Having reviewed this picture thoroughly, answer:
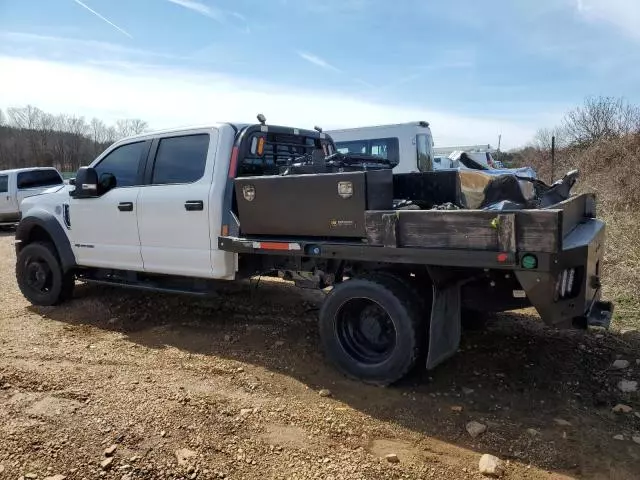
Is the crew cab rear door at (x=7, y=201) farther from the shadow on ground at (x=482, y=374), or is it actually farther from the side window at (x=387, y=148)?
the shadow on ground at (x=482, y=374)

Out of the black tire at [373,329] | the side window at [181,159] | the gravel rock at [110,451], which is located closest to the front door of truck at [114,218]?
the side window at [181,159]

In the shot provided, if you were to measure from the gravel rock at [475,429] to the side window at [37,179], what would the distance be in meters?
16.2

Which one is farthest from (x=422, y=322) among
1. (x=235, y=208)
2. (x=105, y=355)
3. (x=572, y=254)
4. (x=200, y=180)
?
A: (x=105, y=355)

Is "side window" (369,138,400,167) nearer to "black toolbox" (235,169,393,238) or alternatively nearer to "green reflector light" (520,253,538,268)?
"black toolbox" (235,169,393,238)

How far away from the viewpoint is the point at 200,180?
16.4 feet

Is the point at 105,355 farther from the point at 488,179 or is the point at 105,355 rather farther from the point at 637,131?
the point at 637,131

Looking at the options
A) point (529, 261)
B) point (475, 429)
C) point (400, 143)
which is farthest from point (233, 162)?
point (400, 143)

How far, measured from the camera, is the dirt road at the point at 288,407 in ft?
10.0

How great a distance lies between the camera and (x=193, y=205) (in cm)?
498

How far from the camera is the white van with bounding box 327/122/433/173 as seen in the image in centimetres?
1295

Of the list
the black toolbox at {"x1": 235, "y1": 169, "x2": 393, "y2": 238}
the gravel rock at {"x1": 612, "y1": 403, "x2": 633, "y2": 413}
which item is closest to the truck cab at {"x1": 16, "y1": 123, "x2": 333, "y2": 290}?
the black toolbox at {"x1": 235, "y1": 169, "x2": 393, "y2": 238}

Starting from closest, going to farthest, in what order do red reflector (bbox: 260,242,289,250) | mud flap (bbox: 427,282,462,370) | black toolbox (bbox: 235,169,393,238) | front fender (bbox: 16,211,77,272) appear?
mud flap (bbox: 427,282,462,370) < black toolbox (bbox: 235,169,393,238) < red reflector (bbox: 260,242,289,250) < front fender (bbox: 16,211,77,272)

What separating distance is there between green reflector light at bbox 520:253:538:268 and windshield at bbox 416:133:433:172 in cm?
990

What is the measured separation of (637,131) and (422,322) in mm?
14472
